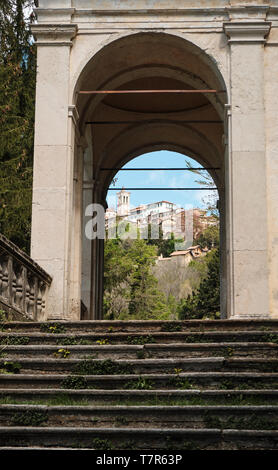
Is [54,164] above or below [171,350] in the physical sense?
above

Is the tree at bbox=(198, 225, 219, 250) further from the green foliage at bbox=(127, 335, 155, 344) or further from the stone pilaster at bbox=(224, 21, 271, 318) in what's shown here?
the green foliage at bbox=(127, 335, 155, 344)

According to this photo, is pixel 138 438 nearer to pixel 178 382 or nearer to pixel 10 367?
pixel 178 382

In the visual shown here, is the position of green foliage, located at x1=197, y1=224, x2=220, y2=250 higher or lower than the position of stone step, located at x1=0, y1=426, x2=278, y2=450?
higher

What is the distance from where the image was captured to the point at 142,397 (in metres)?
8.15

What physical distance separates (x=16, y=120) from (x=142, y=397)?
15.2 meters

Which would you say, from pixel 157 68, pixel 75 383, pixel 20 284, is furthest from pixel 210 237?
pixel 75 383

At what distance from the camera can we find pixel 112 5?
48.2 feet

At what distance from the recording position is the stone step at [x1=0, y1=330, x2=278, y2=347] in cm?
982

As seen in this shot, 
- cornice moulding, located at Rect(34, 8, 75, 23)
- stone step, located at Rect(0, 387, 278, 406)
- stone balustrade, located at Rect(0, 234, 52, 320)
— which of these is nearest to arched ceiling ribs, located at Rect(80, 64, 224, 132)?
cornice moulding, located at Rect(34, 8, 75, 23)

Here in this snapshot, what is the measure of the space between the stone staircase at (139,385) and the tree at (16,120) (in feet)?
34.4

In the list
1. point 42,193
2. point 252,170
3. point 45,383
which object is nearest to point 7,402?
point 45,383

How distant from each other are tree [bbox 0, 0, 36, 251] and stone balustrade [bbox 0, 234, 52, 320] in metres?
7.87

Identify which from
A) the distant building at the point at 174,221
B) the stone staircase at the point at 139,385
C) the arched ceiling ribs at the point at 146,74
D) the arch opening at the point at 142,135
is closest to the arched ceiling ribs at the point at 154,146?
the arch opening at the point at 142,135
